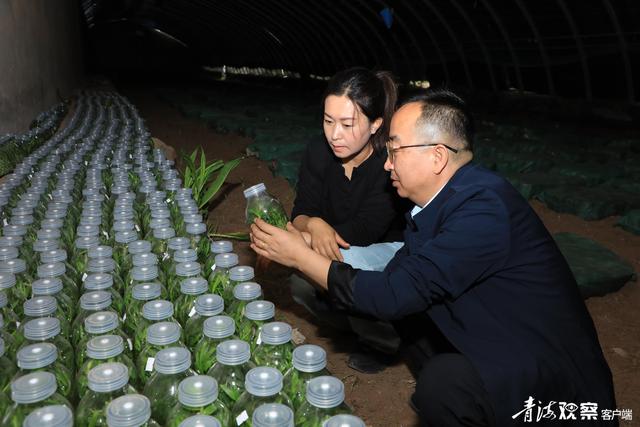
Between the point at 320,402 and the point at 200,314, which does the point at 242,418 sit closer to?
the point at 320,402

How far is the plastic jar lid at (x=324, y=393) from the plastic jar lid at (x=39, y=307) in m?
0.78

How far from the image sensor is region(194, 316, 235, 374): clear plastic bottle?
132 centimetres

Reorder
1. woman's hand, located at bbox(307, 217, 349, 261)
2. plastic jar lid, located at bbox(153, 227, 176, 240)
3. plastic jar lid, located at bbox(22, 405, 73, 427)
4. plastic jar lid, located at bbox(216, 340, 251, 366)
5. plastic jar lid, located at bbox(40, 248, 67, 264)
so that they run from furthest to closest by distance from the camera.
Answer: woman's hand, located at bbox(307, 217, 349, 261), plastic jar lid, located at bbox(153, 227, 176, 240), plastic jar lid, located at bbox(40, 248, 67, 264), plastic jar lid, located at bbox(216, 340, 251, 366), plastic jar lid, located at bbox(22, 405, 73, 427)

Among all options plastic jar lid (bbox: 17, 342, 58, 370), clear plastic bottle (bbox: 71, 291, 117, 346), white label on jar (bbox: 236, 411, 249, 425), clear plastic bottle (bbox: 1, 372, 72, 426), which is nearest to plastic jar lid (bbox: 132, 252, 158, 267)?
clear plastic bottle (bbox: 71, 291, 117, 346)

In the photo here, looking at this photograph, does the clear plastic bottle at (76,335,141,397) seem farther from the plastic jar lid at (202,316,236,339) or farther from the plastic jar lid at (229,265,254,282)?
the plastic jar lid at (229,265,254,282)

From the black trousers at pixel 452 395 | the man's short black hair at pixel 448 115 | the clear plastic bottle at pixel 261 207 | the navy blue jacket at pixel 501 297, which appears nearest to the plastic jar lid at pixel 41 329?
the navy blue jacket at pixel 501 297

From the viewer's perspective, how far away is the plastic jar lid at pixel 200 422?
0.99m

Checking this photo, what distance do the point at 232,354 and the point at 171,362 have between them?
0.44ft

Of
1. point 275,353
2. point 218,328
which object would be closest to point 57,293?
point 218,328

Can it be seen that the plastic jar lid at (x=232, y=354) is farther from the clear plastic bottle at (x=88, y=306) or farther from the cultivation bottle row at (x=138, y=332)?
the clear plastic bottle at (x=88, y=306)

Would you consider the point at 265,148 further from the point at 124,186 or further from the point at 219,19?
the point at 219,19

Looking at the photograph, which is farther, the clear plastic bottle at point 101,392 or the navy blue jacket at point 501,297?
the navy blue jacket at point 501,297

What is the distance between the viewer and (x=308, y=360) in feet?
3.93

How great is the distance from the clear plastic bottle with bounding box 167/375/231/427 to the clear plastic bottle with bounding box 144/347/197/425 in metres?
0.07
